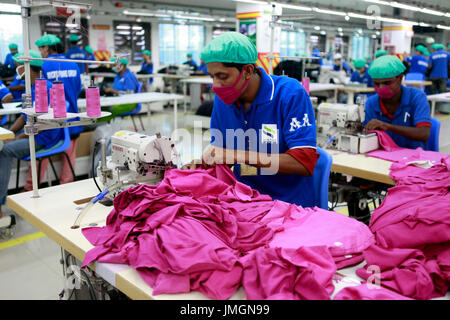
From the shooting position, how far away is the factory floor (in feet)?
8.84

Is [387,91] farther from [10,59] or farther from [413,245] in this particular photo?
[10,59]

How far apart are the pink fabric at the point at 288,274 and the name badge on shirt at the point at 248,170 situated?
0.88m

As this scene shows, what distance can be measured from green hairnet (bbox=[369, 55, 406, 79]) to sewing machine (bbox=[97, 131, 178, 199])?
1829 millimetres

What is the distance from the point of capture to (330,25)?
18.4m

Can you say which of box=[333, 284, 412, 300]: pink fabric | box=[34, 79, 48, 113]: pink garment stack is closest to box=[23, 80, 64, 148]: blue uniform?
box=[34, 79, 48, 113]: pink garment stack

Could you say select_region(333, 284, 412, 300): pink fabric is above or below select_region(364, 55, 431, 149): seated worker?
below

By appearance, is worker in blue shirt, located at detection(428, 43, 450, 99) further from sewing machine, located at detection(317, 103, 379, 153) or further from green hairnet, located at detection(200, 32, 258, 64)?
green hairnet, located at detection(200, 32, 258, 64)

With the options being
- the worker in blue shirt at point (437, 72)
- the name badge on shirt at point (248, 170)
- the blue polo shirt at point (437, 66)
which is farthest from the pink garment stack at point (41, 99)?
the blue polo shirt at point (437, 66)

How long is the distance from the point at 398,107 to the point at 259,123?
167cm

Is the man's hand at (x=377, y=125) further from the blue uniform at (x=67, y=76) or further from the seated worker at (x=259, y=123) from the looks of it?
Result: the blue uniform at (x=67, y=76)

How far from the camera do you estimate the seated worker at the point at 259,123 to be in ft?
6.12

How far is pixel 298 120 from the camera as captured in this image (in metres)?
1.94
